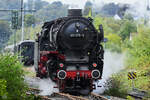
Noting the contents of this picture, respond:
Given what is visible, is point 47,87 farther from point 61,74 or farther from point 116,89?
point 116,89

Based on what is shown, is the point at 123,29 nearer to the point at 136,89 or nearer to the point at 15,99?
the point at 136,89

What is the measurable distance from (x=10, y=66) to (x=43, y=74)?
5111 millimetres

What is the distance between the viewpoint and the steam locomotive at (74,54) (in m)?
12.2

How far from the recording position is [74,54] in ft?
41.5

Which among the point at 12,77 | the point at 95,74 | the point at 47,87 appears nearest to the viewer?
the point at 12,77

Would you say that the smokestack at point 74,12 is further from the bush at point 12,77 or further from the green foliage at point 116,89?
the bush at point 12,77

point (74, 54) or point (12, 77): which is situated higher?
point (74, 54)

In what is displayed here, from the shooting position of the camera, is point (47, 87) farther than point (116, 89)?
No

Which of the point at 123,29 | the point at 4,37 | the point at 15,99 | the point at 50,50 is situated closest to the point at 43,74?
the point at 50,50

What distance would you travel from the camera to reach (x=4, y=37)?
1044 inches

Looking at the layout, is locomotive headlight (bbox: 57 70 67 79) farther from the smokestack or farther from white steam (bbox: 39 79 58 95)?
the smokestack

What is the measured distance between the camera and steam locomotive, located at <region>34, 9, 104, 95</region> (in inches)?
481

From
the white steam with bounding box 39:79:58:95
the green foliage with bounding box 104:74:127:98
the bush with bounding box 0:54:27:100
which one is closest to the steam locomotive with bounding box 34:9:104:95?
the white steam with bounding box 39:79:58:95

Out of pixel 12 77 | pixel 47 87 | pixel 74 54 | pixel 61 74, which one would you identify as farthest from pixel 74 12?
pixel 12 77
